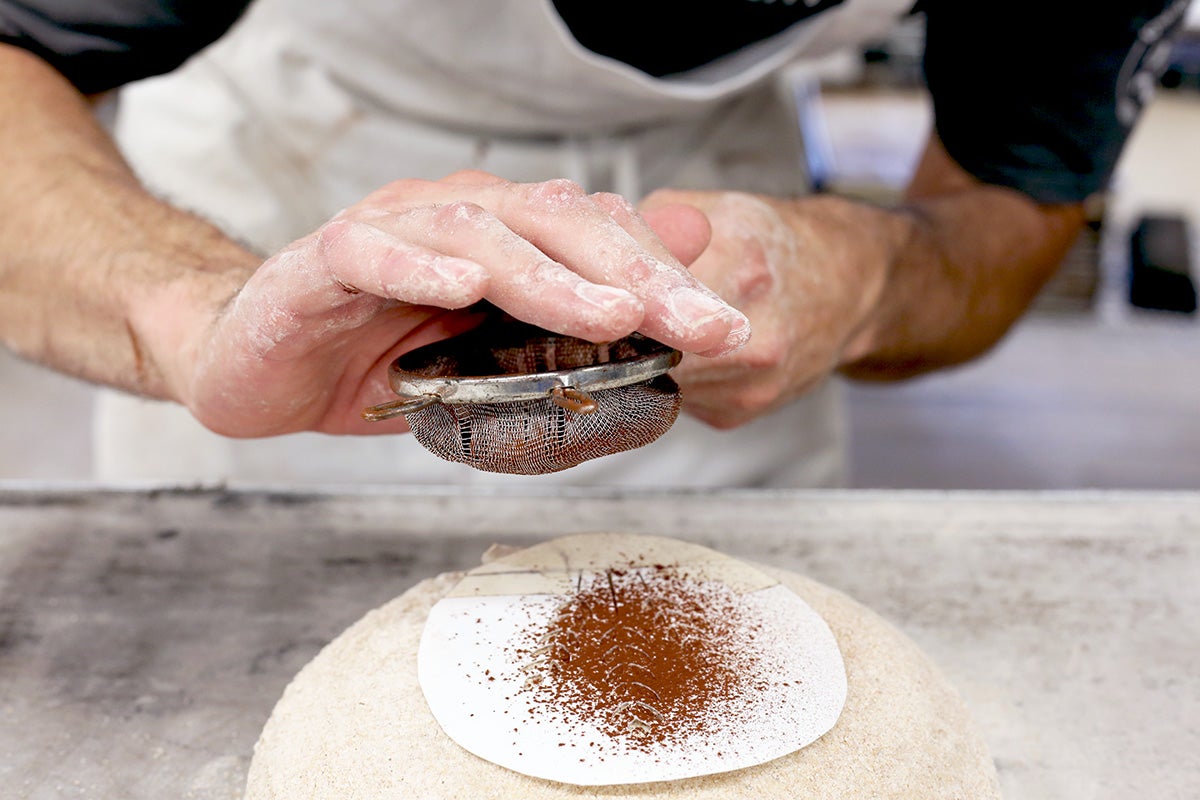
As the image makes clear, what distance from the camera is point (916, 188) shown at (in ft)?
6.40

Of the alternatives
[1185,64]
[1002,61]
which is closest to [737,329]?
[1002,61]

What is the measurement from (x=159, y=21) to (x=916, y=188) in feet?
4.39

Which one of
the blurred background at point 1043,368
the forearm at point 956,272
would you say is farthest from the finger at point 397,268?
the blurred background at point 1043,368

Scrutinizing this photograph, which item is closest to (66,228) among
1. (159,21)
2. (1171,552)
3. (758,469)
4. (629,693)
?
(159,21)

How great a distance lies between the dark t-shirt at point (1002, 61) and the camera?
147 centimetres

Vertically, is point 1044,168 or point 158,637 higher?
point 1044,168

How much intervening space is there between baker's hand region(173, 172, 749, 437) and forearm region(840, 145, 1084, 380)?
630mm

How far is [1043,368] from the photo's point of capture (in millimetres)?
2928

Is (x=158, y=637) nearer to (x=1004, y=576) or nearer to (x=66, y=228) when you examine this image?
(x=66, y=228)

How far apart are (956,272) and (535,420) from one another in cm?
106

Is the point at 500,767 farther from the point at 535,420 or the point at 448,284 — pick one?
the point at 448,284

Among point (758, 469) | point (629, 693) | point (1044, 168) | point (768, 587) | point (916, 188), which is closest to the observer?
point (629, 693)

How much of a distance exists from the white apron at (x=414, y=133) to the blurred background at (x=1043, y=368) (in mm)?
642

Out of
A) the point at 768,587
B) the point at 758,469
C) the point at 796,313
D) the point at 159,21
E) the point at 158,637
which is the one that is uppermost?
the point at 159,21
